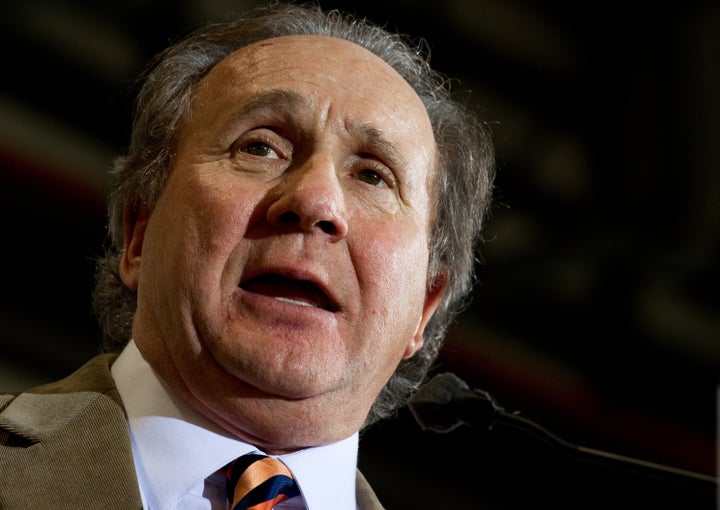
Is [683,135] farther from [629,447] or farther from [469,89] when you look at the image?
[629,447]

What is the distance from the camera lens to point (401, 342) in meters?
1.84

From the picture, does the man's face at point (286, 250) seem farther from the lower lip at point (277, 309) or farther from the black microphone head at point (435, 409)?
the black microphone head at point (435, 409)

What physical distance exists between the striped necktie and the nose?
0.42m

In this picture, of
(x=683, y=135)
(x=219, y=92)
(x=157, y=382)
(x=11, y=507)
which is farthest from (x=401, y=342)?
(x=683, y=135)

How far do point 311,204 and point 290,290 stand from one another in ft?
0.51

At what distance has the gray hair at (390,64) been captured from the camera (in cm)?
206

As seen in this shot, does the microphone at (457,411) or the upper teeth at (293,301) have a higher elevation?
the upper teeth at (293,301)

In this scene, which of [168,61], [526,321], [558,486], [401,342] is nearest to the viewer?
[401,342]

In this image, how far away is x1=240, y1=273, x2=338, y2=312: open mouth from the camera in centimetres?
164

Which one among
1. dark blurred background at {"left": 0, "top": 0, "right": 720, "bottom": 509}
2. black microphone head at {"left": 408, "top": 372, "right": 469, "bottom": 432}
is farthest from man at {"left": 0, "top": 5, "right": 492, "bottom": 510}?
dark blurred background at {"left": 0, "top": 0, "right": 720, "bottom": 509}

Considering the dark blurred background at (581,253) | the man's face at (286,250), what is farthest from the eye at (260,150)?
the dark blurred background at (581,253)

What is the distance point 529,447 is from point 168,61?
1.41 metres

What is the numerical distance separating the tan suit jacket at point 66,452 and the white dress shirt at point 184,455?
57 mm

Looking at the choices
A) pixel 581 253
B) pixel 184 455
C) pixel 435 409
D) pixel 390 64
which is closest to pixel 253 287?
pixel 184 455
